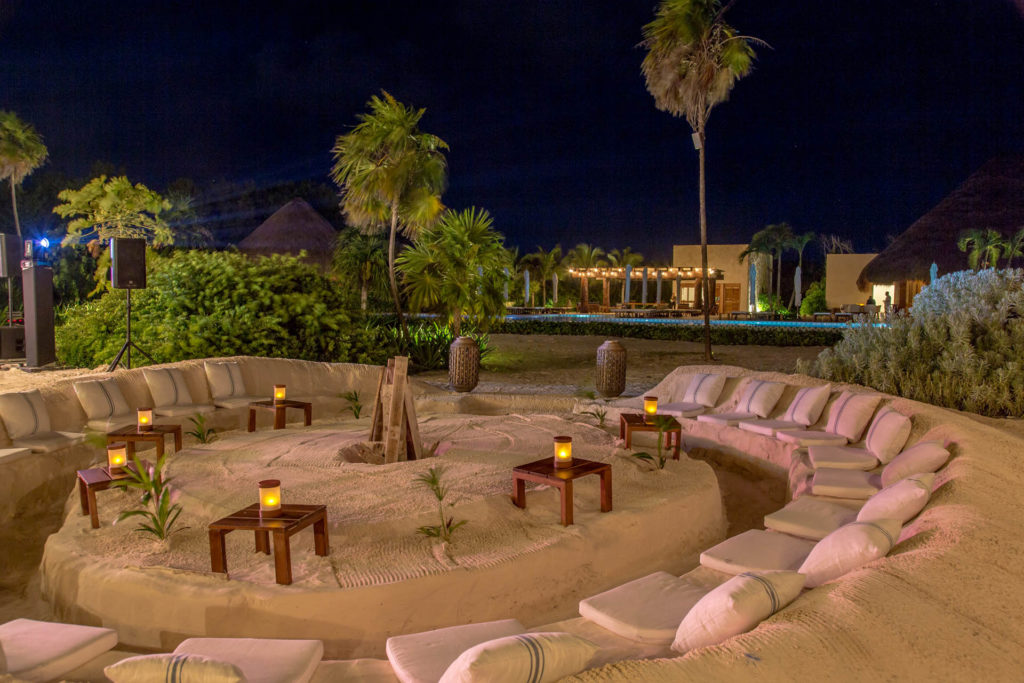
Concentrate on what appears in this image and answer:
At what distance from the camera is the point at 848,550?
2.69 metres

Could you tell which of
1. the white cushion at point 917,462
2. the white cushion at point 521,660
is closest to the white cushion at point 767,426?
the white cushion at point 917,462

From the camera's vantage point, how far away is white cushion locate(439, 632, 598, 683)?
173 cm

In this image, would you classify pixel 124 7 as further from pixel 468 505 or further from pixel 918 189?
pixel 918 189

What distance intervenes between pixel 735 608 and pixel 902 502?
1576 mm

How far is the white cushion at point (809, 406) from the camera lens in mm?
5859

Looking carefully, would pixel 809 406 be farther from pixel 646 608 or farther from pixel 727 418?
pixel 646 608

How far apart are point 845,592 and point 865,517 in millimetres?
1219

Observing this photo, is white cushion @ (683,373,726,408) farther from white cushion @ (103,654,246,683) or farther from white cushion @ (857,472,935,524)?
white cushion @ (103,654,246,683)

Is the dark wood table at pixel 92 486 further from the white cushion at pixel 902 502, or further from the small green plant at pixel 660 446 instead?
the white cushion at pixel 902 502

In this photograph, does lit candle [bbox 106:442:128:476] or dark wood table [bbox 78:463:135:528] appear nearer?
dark wood table [bbox 78:463:135:528]

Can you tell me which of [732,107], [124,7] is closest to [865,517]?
[124,7]

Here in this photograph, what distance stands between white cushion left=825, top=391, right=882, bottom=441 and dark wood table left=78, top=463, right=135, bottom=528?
5323 mm

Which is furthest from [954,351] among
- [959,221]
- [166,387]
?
[959,221]

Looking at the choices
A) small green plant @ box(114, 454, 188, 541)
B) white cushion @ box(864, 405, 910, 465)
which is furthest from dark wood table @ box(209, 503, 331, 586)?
white cushion @ box(864, 405, 910, 465)
